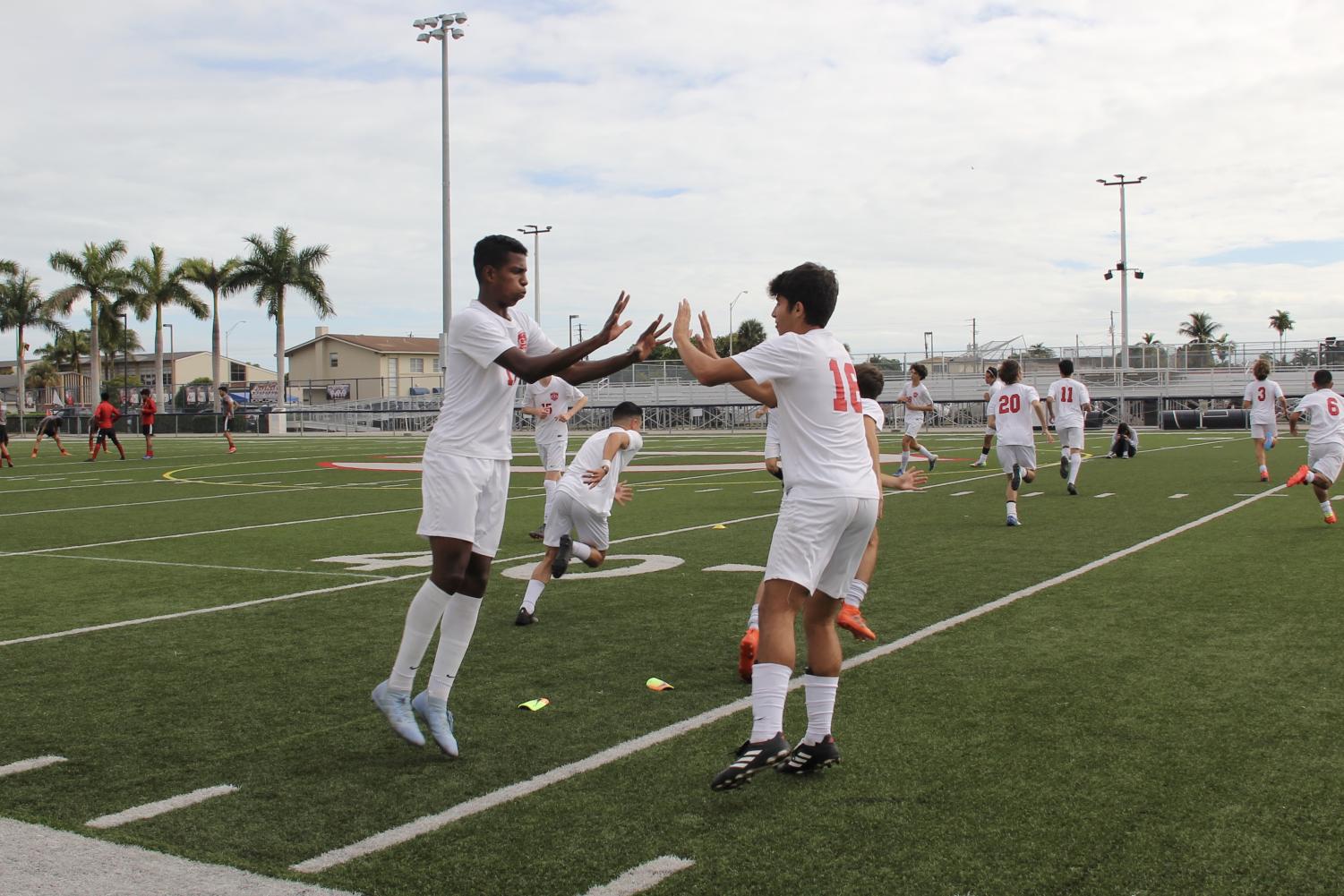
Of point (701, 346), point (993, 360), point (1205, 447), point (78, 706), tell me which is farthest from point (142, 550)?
point (993, 360)

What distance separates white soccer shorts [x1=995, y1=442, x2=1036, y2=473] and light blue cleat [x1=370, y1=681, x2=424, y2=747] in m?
10.4

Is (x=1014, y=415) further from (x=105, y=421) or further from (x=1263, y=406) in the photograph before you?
(x=105, y=421)

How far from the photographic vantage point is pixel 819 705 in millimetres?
4637

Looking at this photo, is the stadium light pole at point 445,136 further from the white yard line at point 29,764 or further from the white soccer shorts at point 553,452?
the white yard line at point 29,764

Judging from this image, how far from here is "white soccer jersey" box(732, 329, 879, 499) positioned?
4617 mm

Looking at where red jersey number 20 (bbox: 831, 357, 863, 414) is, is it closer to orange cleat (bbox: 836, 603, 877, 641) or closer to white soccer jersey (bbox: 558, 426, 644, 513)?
orange cleat (bbox: 836, 603, 877, 641)

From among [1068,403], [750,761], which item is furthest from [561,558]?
[1068,403]

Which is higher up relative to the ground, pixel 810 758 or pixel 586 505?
pixel 586 505

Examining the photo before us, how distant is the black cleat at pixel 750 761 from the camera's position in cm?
419

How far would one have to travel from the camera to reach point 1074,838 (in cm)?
383

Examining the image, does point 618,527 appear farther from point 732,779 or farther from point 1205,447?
point 1205,447

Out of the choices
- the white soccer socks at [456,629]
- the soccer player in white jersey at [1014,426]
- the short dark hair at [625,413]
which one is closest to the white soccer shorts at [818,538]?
the white soccer socks at [456,629]

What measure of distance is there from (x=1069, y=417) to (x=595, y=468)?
12.6m

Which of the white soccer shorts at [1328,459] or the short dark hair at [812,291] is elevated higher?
the short dark hair at [812,291]
